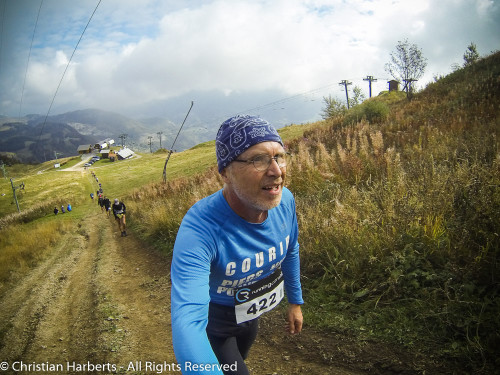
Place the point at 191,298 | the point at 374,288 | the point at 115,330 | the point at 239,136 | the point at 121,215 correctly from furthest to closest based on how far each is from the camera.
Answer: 1. the point at 121,215
2. the point at 115,330
3. the point at 374,288
4. the point at 239,136
5. the point at 191,298

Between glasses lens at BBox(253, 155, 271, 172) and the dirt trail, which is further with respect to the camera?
the dirt trail

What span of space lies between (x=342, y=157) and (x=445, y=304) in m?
4.59

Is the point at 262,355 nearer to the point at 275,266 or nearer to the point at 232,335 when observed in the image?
the point at 232,335

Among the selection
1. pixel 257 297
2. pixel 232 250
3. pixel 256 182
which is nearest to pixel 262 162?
pixel 256 182

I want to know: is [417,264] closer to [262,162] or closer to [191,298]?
[262,162]

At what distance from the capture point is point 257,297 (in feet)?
6.75

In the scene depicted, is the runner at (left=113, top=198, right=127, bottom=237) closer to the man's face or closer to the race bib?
the race bib

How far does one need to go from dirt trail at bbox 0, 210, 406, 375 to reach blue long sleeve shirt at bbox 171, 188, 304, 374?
6.33 ft

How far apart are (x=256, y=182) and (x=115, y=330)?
492 centimetres

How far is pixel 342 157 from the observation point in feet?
22.4

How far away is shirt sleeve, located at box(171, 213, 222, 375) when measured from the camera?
124cm

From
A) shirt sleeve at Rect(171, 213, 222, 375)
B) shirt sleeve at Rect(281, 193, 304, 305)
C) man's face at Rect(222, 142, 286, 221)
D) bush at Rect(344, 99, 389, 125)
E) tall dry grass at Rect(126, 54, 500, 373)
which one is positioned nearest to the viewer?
shirt sleeve at Rect(171, 213, 222, 375)

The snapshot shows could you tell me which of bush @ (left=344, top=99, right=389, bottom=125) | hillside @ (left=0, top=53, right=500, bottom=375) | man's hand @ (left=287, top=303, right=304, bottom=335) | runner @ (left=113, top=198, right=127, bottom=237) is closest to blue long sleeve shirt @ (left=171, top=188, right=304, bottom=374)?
man's hand @ (left=287, top=303, right=304, bottom=335)

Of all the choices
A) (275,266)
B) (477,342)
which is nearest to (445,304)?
(477,342)
